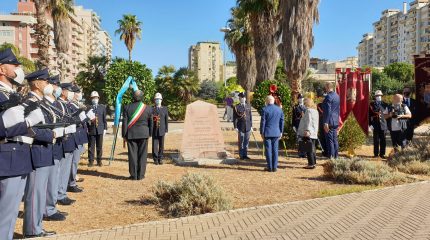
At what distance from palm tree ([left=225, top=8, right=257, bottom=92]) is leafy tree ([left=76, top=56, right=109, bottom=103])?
404 inches

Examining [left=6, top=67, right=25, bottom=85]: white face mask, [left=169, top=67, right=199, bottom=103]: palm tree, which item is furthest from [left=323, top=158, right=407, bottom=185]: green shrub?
[left=169, top=67, right=199, bottom=103]: palm tree

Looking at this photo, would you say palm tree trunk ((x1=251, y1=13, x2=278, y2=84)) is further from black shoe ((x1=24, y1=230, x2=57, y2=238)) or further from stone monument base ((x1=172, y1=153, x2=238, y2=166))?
black shoe ((x1=24, y1=230, x2=57, y2=238))

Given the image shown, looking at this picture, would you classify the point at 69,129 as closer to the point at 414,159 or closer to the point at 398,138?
the point at 414,159

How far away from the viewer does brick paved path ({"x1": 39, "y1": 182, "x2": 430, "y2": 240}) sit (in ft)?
18.4

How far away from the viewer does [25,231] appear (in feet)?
18.1

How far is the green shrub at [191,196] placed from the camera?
6.94 meters

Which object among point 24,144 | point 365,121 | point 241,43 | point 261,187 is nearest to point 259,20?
point 241,43

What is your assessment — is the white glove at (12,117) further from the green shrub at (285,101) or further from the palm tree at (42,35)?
the palm tree at (42,35)

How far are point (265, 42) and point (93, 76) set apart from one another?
16.2 meters

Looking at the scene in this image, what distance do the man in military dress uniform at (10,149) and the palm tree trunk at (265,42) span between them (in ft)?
63.4

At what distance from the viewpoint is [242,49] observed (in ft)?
116

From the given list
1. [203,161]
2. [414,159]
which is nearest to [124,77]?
[203,161]

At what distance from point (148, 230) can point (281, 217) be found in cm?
188

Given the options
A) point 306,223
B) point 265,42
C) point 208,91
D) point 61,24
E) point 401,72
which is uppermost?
point 401,72
